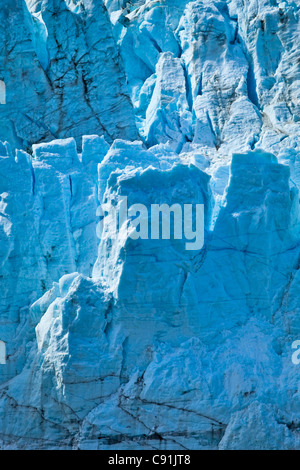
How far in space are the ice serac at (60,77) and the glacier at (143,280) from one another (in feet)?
0.14

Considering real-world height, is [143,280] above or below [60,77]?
below

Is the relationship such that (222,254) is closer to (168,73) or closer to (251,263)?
(251,263)

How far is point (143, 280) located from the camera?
1245 cm

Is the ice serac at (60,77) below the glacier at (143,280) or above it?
above

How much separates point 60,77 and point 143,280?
225 inches

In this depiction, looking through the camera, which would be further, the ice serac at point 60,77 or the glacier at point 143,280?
the ice serac at point 60,77

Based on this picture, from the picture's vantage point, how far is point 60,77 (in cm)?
1634

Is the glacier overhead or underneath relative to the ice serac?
underneath

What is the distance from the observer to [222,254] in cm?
1284

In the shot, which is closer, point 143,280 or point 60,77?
point 143,280

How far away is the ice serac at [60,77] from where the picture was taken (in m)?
16.0

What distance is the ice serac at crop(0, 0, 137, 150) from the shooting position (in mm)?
16016

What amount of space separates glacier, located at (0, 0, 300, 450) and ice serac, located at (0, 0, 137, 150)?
0.04 m

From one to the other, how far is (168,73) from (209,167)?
2893 millimetres
